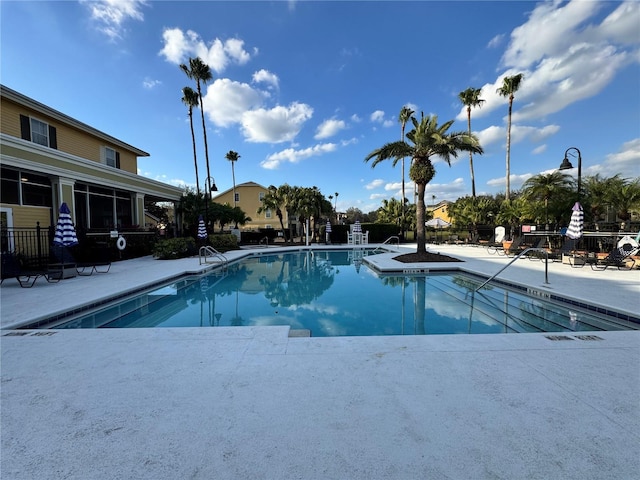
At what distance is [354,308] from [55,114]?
16.2 m

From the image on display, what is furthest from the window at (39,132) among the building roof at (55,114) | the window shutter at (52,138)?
the building roof at (55,114)

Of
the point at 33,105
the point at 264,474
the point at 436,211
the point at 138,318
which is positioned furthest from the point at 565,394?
the point at 436,211

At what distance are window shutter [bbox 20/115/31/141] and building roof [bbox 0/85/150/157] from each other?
562mm

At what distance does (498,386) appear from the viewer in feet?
8.77

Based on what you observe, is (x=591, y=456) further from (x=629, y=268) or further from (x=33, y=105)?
(x=33, y=105)

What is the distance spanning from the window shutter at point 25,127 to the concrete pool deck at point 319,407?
12.7 meters

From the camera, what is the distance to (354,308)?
653 centimetres

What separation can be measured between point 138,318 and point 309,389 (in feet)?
16.0

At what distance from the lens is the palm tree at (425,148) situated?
37.3 feet

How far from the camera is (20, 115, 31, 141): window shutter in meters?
12.1

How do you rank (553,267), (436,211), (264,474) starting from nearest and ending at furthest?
(264,474) < (553,267) < (436,211)

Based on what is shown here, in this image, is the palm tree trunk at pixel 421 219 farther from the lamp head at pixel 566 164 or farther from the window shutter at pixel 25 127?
the window shutter at pixel 25 127

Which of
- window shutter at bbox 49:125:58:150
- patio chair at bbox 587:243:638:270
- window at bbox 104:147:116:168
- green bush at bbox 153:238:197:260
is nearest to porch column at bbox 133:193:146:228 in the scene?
window at bbox 104:147:116:168

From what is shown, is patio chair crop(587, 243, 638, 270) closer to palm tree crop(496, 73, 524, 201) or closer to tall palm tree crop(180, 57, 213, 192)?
palm tree crop(496, 73, 524, 201)
